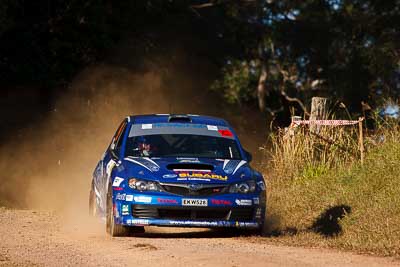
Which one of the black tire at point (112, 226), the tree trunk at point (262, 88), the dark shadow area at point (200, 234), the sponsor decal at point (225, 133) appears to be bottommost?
the dark shadow area at point (200, 234)

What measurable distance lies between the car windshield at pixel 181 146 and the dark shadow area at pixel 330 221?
1.52 metres

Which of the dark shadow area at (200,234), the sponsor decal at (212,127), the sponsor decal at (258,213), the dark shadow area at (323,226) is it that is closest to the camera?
the sponsor decal at (258,213)

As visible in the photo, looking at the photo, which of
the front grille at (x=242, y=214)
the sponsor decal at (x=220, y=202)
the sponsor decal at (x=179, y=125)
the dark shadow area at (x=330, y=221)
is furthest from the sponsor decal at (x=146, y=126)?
the dark shadow area at (x=330, y=221)

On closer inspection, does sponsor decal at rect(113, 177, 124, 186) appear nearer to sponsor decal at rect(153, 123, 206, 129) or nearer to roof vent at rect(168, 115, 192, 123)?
sponsor decal at rect(153, 123, 206, 129)

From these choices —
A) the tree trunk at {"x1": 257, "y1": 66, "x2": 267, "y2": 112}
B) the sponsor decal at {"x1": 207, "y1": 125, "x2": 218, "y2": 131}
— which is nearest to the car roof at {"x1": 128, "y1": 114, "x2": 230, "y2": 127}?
the sponsor decal at {"x1": 207, "y1": 125, "x2": 218, "y2": 131}

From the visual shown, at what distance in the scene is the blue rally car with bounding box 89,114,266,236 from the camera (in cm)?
1352

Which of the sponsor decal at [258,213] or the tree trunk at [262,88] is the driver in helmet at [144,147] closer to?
the sponsor decal at [258,213]

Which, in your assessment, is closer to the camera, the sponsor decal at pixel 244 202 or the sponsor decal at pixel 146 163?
the sponsor decal at pixel 244 202

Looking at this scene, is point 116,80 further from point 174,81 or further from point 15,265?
point 15,265

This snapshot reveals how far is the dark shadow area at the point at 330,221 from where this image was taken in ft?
49.0

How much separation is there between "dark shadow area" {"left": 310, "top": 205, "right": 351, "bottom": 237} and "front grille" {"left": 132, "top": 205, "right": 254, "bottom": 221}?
161 centimetres

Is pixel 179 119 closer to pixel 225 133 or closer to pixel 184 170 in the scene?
pixel 225 133

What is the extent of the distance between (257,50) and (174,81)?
7.99 meters

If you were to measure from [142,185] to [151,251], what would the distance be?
5.53 feet
